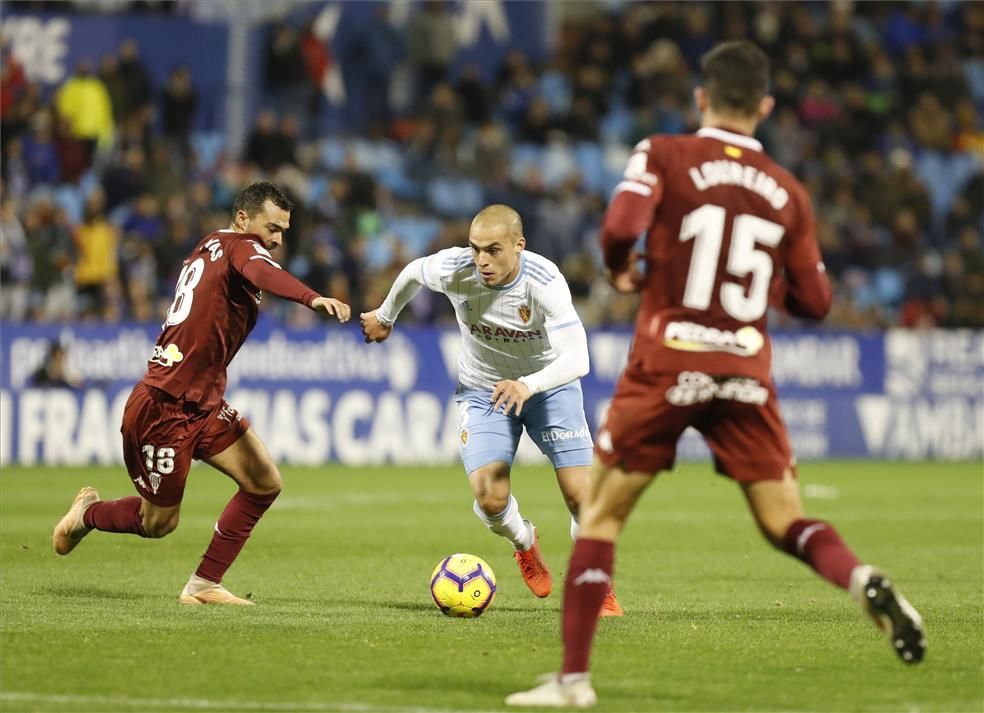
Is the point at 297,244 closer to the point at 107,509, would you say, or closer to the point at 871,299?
the point at 871,299

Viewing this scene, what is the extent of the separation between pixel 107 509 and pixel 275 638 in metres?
2.10

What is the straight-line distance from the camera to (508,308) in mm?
9516

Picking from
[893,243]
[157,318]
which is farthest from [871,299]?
Result: [157,318]

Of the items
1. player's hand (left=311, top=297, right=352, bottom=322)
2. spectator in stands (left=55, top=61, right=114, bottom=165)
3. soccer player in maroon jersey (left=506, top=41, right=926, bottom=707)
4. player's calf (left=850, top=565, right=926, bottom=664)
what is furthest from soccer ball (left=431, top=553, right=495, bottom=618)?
spectator in stands (left=55, top=61, right=114, bottom=165)

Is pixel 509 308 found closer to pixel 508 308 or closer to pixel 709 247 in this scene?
pixel 508 308

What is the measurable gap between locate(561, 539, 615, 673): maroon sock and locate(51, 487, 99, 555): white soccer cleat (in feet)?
14.2

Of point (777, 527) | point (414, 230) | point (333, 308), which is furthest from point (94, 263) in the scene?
point (777, 527)

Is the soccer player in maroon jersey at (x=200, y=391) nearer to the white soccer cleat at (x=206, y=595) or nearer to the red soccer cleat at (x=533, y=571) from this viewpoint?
the white soccer cleat at (x=206, y=595)

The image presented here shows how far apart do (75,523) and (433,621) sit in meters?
2.39

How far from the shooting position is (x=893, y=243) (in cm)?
2773

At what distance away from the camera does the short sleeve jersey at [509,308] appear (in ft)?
30.8

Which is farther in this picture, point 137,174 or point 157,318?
point 137,174

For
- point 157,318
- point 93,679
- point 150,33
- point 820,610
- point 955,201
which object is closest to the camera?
point 93,679

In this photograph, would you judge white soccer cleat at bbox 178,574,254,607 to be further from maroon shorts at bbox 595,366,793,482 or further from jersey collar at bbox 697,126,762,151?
jersey collar at bbox 697,126,762,151
